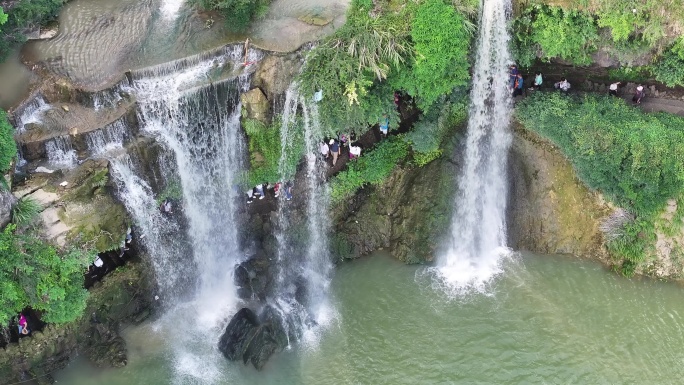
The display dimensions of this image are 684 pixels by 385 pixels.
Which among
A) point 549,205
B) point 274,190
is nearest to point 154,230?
point 274,190

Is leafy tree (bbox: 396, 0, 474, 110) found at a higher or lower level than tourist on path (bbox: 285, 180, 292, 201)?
higher

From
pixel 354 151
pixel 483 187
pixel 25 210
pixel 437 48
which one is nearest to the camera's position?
pixel 25 210

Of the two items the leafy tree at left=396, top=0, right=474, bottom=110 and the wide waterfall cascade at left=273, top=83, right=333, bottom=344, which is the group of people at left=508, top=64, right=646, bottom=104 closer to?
the leafy tree at left=396, top=0, right=474, bottom=110

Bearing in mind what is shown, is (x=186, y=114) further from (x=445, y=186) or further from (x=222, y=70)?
(x=445, y=186)

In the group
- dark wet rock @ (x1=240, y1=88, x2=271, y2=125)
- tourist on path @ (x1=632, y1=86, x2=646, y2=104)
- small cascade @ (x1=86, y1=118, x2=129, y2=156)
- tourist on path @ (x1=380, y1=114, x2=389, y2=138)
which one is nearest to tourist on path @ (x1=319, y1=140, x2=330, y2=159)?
tourist on path @ (x1=380, y1=114, x2=389, y2=138)

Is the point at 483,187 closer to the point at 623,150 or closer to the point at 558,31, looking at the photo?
the point at 623,150

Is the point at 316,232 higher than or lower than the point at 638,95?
lower

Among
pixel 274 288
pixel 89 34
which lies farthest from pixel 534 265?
pixel 89 34
